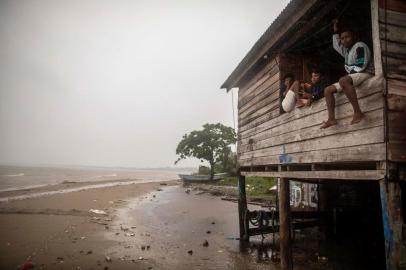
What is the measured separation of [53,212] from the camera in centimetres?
Result: 1670

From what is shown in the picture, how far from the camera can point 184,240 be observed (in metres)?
11.3

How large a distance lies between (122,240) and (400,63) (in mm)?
10595

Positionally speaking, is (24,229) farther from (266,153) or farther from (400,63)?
(400,63)

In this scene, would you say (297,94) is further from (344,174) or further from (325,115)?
(344,174)

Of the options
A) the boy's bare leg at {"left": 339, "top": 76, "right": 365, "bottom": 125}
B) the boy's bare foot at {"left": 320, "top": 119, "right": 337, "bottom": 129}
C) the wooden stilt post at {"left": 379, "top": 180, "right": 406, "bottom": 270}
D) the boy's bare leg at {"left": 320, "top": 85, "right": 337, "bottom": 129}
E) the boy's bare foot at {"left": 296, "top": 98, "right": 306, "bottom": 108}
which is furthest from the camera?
the boy's bare foot at {"left": 296, "top": 98, "right": 306, "bottom": 108}

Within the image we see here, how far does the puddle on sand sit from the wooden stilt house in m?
1.28

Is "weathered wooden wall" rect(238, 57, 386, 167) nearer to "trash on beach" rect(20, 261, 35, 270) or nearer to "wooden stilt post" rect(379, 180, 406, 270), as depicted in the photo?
"wooden stilt post" rect(379, 180, 406, 270)

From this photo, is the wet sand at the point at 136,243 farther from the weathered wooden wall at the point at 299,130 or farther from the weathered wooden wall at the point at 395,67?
the weathered wooden wall at the point at 395,67

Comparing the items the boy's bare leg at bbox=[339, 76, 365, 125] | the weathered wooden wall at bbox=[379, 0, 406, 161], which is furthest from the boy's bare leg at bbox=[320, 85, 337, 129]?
the weathered wooden wall at bbox=[379, 0, 406, 161]

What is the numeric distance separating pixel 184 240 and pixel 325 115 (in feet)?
26.3

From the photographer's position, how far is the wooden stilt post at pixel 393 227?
3.86m

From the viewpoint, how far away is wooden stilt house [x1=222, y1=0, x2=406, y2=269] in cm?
417

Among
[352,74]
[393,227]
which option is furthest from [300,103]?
[393,227]

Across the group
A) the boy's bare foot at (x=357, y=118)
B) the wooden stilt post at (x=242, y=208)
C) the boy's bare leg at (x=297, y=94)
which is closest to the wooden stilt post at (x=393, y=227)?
the boy's bare foot at (x=357, y=118)
